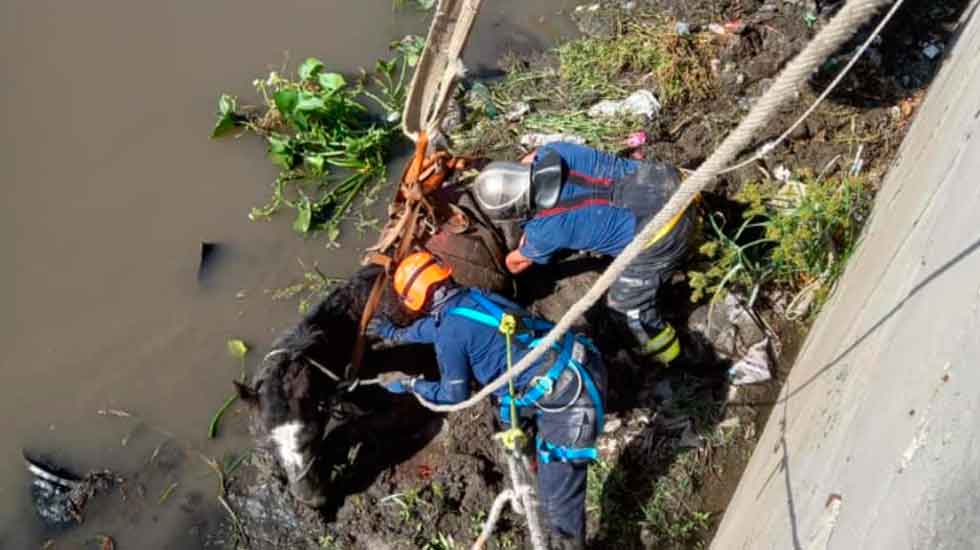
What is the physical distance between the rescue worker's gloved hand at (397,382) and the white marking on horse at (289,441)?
0.54 metres

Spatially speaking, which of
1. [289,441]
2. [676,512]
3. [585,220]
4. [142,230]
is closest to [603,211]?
[585,220]

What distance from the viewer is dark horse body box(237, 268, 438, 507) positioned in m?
4.47

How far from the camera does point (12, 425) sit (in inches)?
217

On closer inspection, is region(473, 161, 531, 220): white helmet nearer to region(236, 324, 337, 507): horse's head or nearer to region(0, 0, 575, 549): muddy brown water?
region(236, 324, 337, 507): horse's head

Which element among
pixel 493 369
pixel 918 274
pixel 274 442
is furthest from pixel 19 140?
pixel 918 274

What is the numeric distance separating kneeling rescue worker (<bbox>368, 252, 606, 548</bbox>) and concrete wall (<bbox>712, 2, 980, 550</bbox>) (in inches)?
28.7

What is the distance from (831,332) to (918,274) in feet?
3.84

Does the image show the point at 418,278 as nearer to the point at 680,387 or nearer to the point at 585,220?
→ the point at 585,220

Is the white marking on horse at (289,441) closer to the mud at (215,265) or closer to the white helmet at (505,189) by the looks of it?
the mud at (215,265)

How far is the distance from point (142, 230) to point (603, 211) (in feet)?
10.1

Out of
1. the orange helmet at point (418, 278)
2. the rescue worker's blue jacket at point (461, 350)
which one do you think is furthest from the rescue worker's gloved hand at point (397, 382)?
the orange helmet at point (418, 278)

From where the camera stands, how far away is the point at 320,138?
6.30 m

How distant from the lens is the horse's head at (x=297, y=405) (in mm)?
4438

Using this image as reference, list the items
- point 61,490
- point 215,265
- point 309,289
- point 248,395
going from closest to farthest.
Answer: point 248,395, point 61,490, point 309,289, point 215,265
